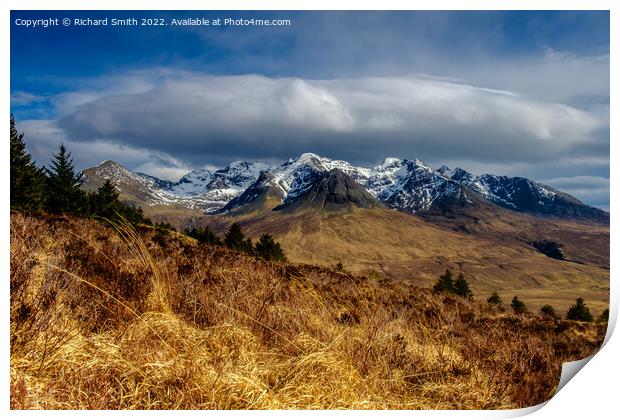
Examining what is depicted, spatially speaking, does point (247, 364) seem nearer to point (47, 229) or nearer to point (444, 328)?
point (444, 328)

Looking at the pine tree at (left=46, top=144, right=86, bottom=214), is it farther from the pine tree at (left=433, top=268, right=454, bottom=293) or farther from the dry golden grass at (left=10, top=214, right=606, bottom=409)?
the dry golden grass at (left=10, top=214, right=606, bottom=409)

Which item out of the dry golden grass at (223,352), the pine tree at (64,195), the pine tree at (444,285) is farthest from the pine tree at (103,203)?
the dry golden grass at (223,352)

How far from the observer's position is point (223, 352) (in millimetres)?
4133

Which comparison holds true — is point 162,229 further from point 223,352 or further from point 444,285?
point 444,285

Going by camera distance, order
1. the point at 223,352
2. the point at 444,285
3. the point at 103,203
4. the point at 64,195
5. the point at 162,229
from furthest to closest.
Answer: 1. the point at 64,195
2. the point at 444,285
3. the point at 103,203
4. the point at 162,229
5. the point at 223,352

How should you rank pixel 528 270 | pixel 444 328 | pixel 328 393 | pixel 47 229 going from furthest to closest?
pixel 528 270, pixel 47 229, pixel 444 328, pixel 328 393

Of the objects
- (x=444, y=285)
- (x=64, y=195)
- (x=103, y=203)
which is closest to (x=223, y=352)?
(x=103, y=203)

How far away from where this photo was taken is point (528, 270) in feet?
531

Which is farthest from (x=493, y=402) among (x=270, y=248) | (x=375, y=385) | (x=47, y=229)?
(x=270, y=248)

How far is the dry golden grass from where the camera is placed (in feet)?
11.6

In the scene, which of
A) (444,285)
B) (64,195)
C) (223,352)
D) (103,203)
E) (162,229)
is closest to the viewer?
(223,352)

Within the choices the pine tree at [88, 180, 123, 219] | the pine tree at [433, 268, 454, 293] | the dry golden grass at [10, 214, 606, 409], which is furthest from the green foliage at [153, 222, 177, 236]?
the pine tree at [433, 268, 454, 293]

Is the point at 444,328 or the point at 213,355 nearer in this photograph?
the point at 213,355
